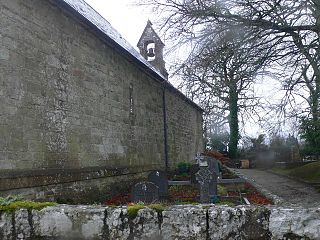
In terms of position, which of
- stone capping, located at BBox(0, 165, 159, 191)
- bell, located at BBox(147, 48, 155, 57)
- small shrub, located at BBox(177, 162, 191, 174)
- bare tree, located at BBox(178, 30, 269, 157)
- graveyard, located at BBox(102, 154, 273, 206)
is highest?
bell, located at BBox(147, 48, 155, 57)

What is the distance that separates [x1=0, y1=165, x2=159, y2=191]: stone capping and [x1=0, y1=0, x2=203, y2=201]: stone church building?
21mm

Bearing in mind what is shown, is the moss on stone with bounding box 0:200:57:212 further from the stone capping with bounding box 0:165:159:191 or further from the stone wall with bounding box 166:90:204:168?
the stone wall with bounding box 166:90:204:168

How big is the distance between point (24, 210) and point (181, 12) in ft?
26.4

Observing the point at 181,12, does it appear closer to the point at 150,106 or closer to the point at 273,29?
the point at 273,29

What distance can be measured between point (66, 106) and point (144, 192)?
2.99 metres

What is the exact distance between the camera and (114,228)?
3.00 metres

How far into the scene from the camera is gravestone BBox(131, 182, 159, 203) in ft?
32.1

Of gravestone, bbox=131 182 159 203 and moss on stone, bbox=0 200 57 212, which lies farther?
gravestone, bbox=131 182 159 203

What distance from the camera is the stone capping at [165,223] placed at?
2768 mm

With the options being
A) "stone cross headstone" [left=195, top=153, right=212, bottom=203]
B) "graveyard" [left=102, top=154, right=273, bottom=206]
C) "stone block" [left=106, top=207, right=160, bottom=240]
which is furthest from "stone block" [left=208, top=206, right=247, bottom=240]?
"stone cross headstone" [left=195, top=153, right=212, bottom=203]

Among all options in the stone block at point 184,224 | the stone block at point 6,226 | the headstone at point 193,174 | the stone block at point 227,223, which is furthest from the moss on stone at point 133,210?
the headstone at point 193,174

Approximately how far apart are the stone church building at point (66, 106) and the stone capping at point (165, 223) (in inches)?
182

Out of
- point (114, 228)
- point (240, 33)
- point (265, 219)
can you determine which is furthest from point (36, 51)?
point (265, 219)

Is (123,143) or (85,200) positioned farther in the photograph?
(123,143)
